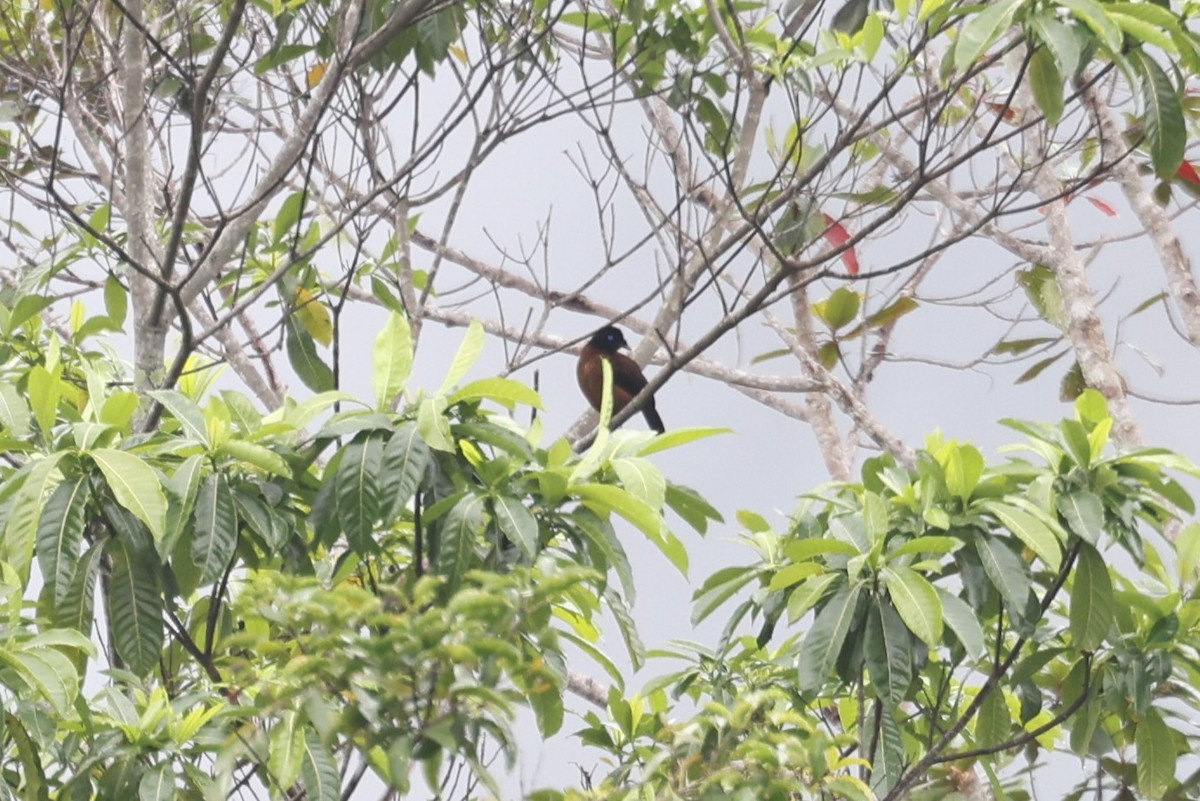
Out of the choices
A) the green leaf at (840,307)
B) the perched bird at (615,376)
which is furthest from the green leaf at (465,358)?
the perched bird at (615,376)

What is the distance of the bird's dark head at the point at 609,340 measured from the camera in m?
5.97

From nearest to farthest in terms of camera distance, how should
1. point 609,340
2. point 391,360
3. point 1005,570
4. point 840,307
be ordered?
point 391,360 < point 1005,570 < point 840,307 < point 609,340

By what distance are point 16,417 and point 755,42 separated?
63.8 inches

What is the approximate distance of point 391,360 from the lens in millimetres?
2137

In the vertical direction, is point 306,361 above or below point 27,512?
above

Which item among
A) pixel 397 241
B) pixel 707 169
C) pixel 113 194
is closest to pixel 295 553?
pixel 397 241

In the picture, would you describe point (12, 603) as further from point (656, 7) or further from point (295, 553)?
point (656, 7)

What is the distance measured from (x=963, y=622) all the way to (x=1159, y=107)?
900 millimetres

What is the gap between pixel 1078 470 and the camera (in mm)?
2352

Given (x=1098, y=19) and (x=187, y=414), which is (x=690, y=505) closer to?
(x=187, y=414)

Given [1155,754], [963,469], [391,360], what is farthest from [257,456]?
[1155,754]

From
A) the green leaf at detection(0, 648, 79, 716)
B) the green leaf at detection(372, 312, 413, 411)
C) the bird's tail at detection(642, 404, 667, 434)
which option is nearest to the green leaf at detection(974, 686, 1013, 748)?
the green leaf at detection(372, 312, 413, 411)

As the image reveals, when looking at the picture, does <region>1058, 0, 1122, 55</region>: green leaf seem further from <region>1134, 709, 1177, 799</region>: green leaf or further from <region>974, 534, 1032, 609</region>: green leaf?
Result: <region>1134, 709, 1177, 799</region>: green leaf

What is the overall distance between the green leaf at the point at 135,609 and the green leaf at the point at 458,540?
0.42 metres
